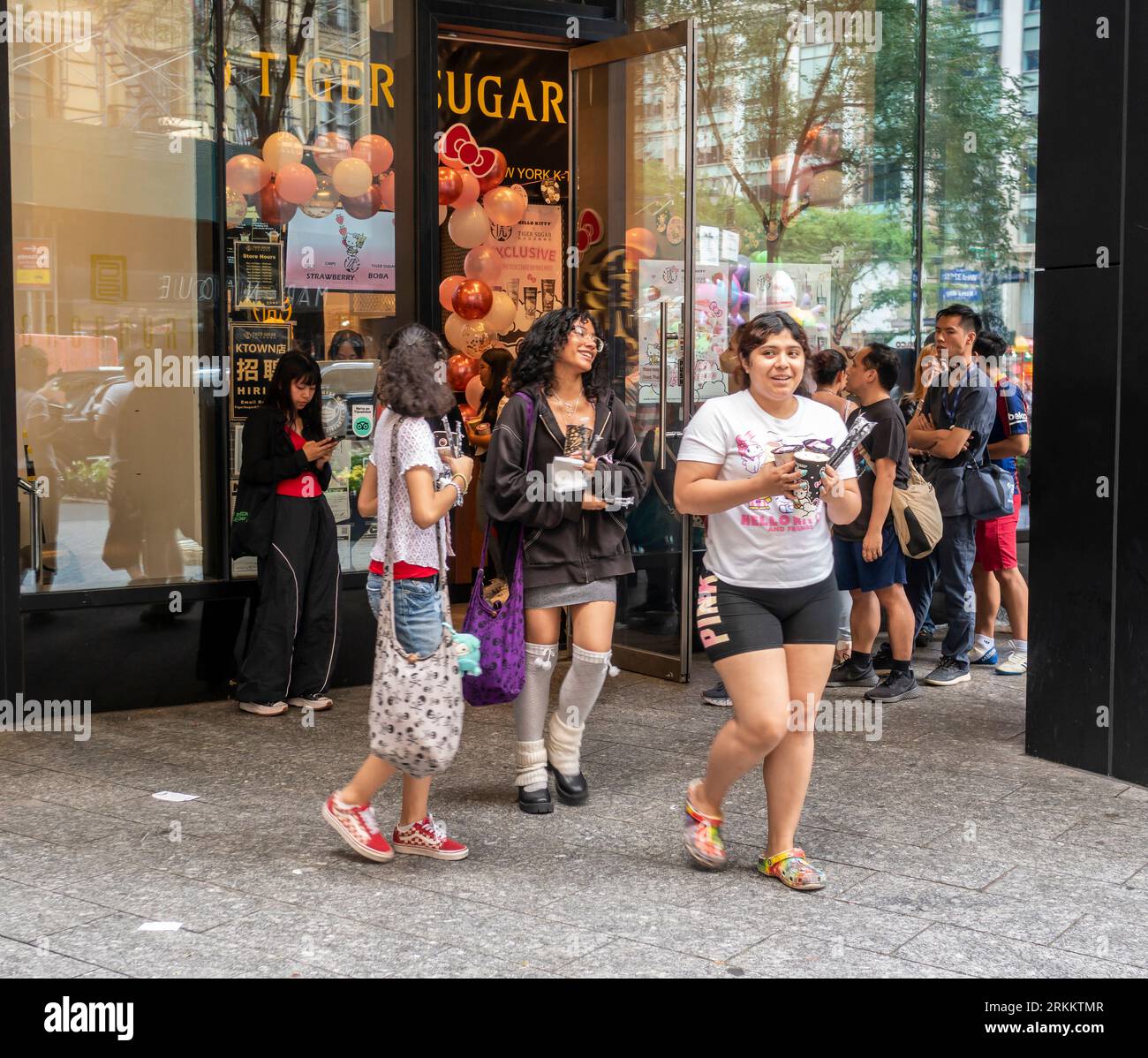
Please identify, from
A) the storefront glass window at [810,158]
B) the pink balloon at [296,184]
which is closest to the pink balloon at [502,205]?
the storefront glass window at [810,158]

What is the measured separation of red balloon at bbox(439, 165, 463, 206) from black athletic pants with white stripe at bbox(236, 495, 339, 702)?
11.2 feet

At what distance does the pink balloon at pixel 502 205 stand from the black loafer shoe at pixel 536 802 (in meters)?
6.19

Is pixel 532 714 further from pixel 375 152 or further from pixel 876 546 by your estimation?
pixel 375 152

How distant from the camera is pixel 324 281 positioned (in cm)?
810

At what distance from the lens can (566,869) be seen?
5012mm

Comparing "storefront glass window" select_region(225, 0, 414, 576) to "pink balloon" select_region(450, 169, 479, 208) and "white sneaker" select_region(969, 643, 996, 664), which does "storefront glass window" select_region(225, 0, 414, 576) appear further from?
"white sneaker" select_region(969, 643, 996, 664)

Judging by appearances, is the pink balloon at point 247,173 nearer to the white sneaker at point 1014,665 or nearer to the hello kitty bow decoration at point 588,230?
the hello kitty bow decoration at point 588,230

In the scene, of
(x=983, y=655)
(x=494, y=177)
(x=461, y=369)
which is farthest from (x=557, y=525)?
(x=494, y=177)

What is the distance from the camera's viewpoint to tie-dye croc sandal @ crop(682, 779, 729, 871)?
16.3 feet

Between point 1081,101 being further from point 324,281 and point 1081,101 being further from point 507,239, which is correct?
point 507,239

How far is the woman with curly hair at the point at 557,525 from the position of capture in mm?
5688

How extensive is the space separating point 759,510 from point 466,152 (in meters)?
6.61

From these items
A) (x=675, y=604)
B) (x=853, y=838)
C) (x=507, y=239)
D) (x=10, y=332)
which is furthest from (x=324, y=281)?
(x=853, y=838)

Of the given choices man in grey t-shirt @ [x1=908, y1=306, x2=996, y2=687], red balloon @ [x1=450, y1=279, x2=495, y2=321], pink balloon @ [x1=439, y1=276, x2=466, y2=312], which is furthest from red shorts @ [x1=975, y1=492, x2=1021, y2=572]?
pink balloon @ [x1=439, y1=276, x2=466, y2=312]
